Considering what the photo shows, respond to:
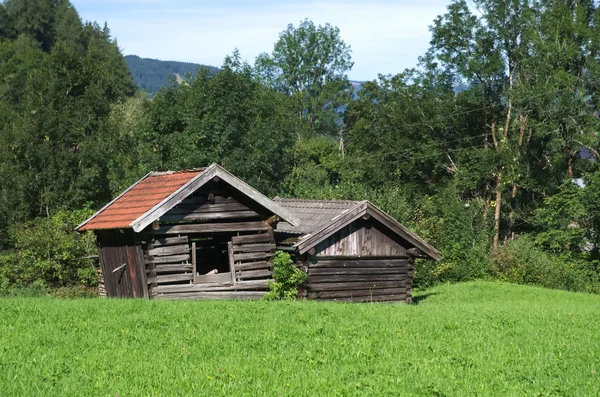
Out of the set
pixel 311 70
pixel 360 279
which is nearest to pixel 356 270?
pixel 360 279

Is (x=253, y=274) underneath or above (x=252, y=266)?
underneath

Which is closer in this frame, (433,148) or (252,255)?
(252,255)

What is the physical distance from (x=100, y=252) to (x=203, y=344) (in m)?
13.5

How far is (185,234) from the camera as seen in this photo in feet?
82.2

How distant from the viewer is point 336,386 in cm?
1173

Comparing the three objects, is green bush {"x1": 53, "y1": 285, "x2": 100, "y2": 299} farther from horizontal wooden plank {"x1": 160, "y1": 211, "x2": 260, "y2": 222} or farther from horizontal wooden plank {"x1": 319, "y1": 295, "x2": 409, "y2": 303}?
horizontal wooden plank {"x1": 319, "y1": 295, "x2": 409, "y2": 303}

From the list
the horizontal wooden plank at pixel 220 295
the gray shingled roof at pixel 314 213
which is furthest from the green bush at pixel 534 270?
the horizontal wooden plank at pixel 220 295

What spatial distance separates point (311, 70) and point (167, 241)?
2364 inches

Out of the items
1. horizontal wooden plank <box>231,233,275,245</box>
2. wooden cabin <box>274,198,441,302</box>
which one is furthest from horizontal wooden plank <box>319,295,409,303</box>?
horizontal wooden plank <box>231,233,275,245</box>

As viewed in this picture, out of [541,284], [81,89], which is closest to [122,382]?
[541,284]

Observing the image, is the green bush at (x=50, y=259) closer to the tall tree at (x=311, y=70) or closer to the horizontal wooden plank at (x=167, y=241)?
the horizontal wooden plank at (x=167, y=241)

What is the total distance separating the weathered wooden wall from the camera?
24.5 metres

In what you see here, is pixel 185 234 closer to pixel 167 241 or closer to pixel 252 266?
pixel 167 241

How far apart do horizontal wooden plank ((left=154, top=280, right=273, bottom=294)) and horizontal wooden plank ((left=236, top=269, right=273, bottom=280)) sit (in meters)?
0.17
